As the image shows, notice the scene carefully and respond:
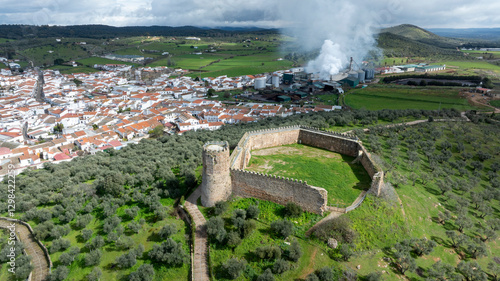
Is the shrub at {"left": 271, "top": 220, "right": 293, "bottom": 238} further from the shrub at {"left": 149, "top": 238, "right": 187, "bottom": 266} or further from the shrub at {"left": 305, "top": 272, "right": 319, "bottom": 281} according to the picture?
the shrub at {"left": 149, "top": 238, "right": 187, "bottom": 266}

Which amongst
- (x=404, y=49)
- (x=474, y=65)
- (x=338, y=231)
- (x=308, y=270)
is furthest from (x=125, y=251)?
(x=404, y=49)

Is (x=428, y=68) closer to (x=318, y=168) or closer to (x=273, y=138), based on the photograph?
(x=273, y=138)

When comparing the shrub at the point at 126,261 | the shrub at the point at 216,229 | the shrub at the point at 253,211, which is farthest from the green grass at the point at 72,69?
the shrub at the point at 253,211

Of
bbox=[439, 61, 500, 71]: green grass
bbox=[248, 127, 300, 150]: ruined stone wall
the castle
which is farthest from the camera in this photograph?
bbox=[439, 61, 500, 71]: green grass

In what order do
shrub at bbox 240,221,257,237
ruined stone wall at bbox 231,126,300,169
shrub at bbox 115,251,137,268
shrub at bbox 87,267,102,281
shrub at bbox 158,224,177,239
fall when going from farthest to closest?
ruined stone wall at bbox 231,126,300,169 → shrub at bbox 158,224,177,239 → shrub at bbox 240,221,257,237 → shrub at bbox 115,251,137,268 → shrub at bbox 87,267,102,281

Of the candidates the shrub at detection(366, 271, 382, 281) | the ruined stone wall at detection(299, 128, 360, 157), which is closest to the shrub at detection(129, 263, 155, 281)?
the shrub at detection(366, 271, 382, 281)
